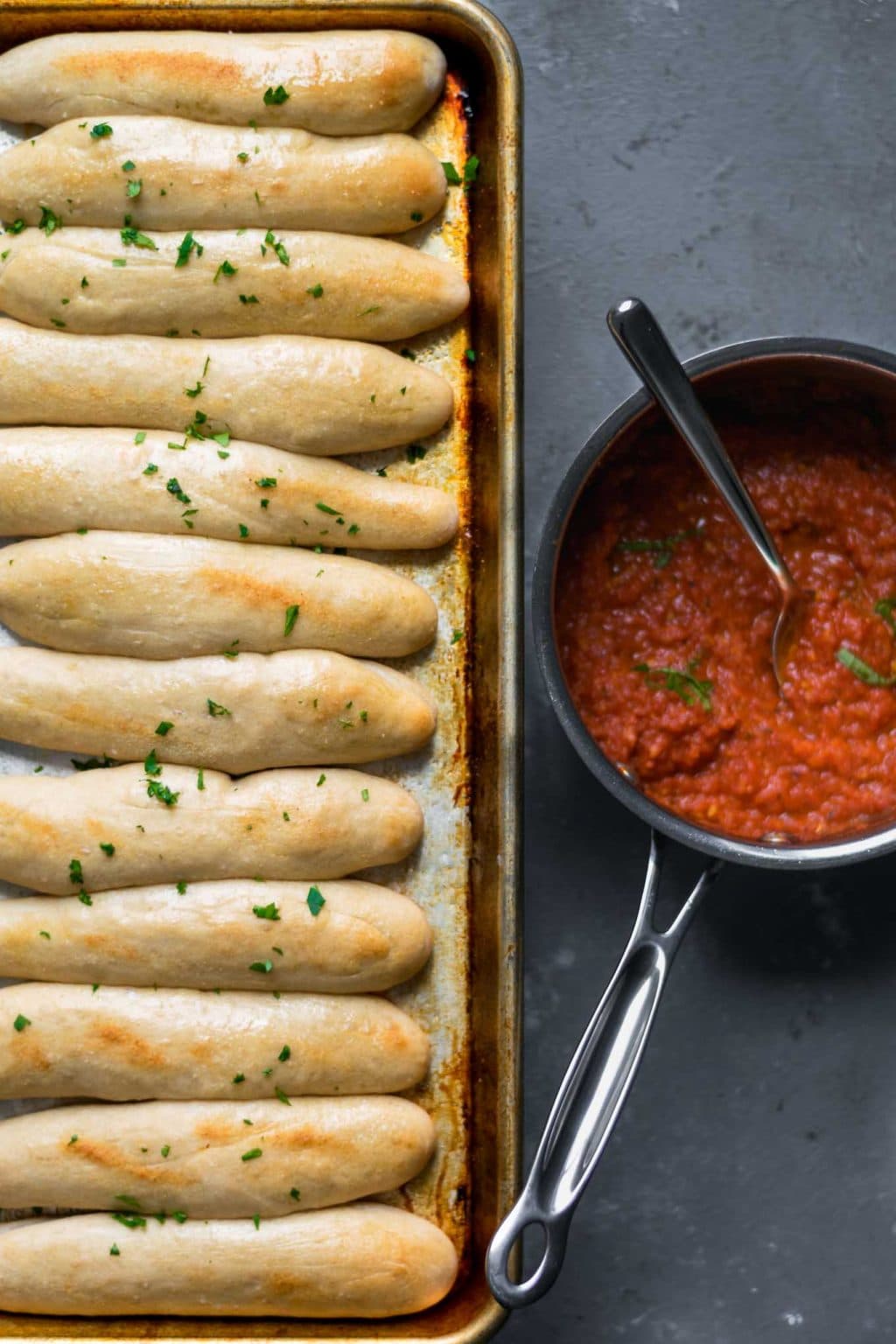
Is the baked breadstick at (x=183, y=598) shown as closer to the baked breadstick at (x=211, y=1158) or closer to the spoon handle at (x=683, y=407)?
the spoon handle at (x=683, y=407)

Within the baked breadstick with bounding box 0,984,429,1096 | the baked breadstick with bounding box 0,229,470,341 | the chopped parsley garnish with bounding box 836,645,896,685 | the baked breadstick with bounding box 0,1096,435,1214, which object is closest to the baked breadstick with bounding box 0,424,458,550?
the baked breadstick with bounding box 0,229,470,341

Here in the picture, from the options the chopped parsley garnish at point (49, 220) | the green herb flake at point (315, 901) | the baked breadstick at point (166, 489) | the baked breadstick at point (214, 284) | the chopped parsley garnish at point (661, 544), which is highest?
the chopped parsley garnish at point (49, 220)

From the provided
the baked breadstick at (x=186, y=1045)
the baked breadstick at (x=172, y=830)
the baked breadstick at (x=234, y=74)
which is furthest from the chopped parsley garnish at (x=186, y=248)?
the baked breadstick at (x=186, y=1045)

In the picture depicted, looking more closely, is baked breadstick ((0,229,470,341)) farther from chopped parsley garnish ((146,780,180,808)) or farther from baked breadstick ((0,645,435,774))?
chopped parsley garnish ((146,780,180,808))

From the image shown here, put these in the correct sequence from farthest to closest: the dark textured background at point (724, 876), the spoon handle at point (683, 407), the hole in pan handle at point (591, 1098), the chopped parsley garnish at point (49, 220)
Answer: the dark textured background at point (724, 876) → the chopped parsley garnish at point (49, 220) → the hole in pan handle at point (591, 1098) → the spoon handle at point (683, 407)

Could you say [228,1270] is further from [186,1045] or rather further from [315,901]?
[315,901]

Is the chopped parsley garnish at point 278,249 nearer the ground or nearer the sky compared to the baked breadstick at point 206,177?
nearer the ground

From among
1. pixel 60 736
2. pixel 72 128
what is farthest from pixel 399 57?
pixel 60 736
